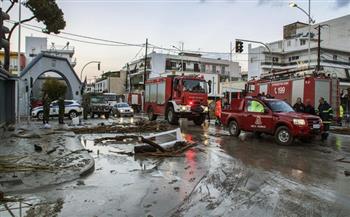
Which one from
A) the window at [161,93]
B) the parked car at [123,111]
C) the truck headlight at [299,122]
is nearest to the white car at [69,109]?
the parked car at [123,111]

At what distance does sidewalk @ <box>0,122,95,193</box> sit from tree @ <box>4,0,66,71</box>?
23.2m

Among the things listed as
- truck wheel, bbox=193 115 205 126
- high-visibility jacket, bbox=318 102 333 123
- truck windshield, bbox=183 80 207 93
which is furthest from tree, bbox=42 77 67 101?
high-visibility jacket, bbox=318 102 333 123

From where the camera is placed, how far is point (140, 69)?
294ft

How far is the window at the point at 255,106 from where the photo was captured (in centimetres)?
1650

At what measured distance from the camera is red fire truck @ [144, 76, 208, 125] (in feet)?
78.8

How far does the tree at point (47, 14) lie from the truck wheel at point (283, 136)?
26.5 meters

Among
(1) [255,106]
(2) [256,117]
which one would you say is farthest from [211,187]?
(1) [255,106]

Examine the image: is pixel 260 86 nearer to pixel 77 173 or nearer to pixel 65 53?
pixel 77 173

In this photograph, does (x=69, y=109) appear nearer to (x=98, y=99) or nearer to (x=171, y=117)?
(x=98, y=99)

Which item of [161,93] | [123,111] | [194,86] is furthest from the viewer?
[123,111]

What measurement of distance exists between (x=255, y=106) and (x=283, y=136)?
2.02 meters

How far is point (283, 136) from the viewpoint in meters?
15.4

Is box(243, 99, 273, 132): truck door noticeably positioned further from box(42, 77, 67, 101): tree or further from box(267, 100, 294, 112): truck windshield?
box(42, 77, 67, 101): tree

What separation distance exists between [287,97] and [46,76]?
2290 inches
